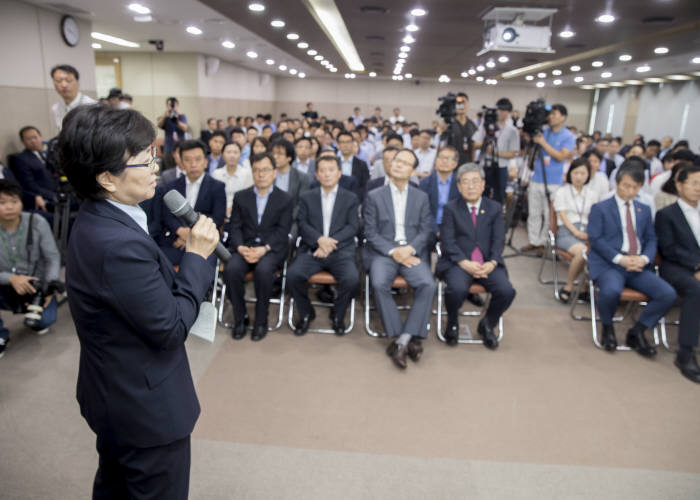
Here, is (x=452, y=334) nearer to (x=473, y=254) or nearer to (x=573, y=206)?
(x=473, y=254)

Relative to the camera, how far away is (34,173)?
511 centimetres

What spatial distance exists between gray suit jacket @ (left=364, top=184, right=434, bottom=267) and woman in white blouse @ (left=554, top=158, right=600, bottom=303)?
1510 mm

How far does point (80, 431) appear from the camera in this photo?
8.15 ft

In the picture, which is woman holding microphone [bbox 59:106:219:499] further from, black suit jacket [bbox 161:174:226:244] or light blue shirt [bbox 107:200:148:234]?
black suit jacket [bbox 161:174:226:244]

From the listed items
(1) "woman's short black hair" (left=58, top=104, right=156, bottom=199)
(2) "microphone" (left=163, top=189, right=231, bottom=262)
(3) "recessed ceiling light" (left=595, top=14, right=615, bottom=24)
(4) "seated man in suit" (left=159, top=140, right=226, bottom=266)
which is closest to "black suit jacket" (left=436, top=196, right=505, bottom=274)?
(4) "seated man in suit" (left=159, top=140, right=226, bottom=266)

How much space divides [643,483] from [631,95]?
18.8m

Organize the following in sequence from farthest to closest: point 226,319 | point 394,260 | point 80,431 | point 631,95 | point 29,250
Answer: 1. point 631,95
2. point 226,319
3. point 394,260
4. point 29,250
5. point 80,431

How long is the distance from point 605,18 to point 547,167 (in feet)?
7.73

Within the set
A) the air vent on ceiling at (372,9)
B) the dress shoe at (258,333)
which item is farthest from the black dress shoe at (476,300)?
the air vent on ceiling at (372,9)

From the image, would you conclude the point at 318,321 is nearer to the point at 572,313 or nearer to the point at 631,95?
the point at 572,313

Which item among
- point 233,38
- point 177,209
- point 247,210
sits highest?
point 233,38

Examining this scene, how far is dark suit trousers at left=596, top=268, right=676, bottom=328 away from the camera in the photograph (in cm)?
335

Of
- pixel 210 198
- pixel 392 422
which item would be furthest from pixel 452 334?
pixel 210 198

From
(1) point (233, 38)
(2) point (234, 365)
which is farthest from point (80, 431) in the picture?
(1) point (233, 38)
